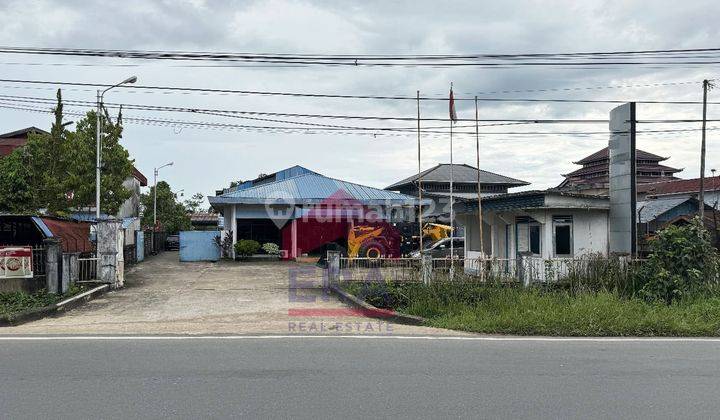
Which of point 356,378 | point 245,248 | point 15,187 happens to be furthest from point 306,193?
point 356,378

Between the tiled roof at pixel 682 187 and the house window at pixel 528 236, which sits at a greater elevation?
the tiled roof at pixel 682 187

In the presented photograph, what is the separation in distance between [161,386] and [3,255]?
37.1ft

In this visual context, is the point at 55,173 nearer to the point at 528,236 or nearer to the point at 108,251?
the point at 108,251

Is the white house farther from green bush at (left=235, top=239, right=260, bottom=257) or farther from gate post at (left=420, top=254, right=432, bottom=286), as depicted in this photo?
green bush at (left=235, top=239, right=260, bottom=257)

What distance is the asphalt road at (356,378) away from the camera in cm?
581

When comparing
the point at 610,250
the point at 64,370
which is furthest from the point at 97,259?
the point at 610,250

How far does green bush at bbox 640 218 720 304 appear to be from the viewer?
12.3 meters

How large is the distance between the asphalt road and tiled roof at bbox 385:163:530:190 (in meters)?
42.1

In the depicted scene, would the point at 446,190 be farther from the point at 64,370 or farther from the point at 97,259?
the point at 64,370

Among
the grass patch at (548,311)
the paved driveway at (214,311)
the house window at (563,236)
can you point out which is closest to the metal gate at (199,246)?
the paved driveway at (214,311)

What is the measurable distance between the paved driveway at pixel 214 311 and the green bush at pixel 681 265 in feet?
16.9

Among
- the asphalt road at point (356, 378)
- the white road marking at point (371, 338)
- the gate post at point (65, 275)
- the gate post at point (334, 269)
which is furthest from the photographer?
the gate post at point (334, 269)

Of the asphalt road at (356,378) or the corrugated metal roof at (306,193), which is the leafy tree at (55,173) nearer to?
the corrugated metal roof at (306,193)

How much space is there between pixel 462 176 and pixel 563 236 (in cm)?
3626
